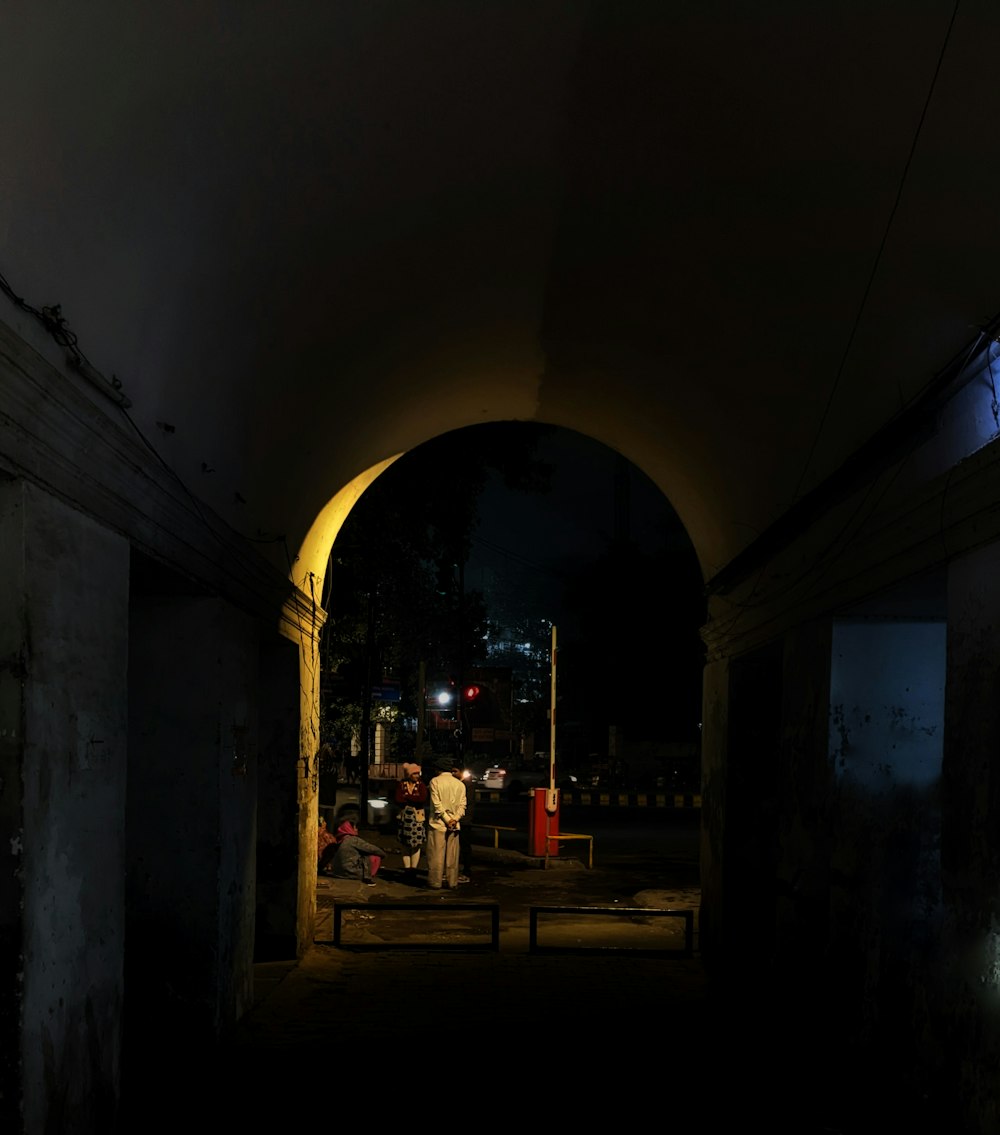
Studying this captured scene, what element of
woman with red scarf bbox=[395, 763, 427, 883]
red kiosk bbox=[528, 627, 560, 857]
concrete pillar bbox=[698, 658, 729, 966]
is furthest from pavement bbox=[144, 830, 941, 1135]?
red kiosk bbox=[528, 627, 560, 857]

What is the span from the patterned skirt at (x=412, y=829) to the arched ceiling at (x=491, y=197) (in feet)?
29.4

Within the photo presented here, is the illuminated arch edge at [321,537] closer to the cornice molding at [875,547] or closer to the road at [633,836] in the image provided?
the cornice molding at [875,547]

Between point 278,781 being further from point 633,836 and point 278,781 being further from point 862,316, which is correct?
point 633,836

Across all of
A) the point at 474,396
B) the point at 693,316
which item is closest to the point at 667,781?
the point at 474,396

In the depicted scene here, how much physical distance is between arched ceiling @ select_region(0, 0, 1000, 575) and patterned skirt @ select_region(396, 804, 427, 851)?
897 centimetres

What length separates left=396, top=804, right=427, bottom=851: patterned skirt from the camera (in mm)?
17500

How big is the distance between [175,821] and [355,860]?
9.19 meters

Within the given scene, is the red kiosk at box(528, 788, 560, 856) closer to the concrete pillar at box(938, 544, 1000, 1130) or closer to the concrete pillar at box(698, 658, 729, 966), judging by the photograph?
the concrete pillar at box(698, 658, 729, 966)

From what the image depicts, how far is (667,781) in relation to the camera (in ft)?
126

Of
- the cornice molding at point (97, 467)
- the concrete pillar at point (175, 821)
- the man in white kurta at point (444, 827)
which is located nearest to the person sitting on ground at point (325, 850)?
the man in white kurta at point (444, 827)

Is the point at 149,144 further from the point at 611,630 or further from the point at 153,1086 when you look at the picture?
the point at 611,630

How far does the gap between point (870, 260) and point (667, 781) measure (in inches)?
1315

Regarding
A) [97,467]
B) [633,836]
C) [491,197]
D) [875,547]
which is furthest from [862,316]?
[633,836]

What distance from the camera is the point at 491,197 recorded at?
7164 millimetres
